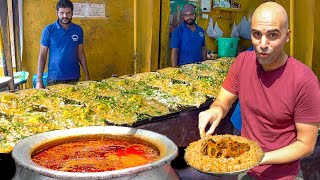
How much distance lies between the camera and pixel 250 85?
2.96m

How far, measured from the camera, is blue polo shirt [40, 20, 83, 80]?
714 cm

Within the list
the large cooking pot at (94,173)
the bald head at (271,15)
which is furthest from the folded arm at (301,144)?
the large cooking pot at (94,173)

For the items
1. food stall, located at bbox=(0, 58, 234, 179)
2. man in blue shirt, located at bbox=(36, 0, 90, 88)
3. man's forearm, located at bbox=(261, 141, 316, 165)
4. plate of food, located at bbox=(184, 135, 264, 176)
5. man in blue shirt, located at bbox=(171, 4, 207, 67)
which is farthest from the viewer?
man in blue shirt, located at bbox=(171, 4, 207, 67)

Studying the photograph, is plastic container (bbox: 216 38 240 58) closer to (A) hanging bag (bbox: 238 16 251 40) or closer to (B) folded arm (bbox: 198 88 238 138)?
(A) hanging bag (bbox: 238 16 251 40)

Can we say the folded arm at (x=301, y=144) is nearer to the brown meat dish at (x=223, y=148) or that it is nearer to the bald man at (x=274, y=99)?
the bald man at (x=274, y=99)

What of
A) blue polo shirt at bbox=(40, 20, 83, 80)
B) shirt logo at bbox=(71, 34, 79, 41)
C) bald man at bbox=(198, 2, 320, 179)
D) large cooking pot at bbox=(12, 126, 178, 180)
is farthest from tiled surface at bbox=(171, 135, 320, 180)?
shirt logo at bbox=(71, 34, 79, 41)

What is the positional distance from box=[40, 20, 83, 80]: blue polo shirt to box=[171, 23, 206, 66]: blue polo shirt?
2.34 metres

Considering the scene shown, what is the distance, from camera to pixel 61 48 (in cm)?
725

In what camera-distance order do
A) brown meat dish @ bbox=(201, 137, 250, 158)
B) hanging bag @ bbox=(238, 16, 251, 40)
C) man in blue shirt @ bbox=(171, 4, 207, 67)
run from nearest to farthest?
brown meat dish @ bbox=(201, 137, 250, 158)
man in blue shirt @ bbox=(171, 4, 207, 67)
hanging bag @ bbox=(238, 16, 251, 40)

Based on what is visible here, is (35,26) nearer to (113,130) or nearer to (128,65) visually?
(128,65)

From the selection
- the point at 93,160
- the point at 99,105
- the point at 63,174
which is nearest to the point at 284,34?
the point at 93,160

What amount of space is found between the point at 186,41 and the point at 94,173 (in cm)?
718

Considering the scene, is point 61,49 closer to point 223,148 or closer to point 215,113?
point 215,113

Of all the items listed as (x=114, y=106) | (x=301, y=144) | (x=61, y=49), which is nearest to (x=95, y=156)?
(x=301, y=144)
